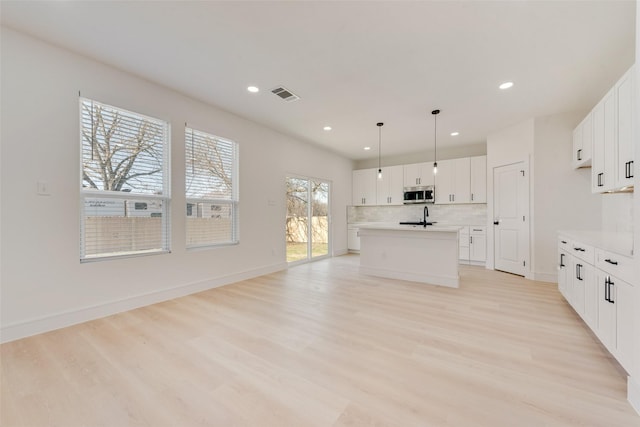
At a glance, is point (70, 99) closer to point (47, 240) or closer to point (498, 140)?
point (47, 240)

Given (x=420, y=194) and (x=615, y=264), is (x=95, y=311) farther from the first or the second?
(x=420, y=194)

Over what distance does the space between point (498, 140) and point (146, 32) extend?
225 inches

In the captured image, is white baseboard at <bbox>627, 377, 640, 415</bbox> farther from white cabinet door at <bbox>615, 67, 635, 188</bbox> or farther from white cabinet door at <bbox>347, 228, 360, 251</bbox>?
white cabinet door at <bbox>347, 228, 360, 251</bbox>

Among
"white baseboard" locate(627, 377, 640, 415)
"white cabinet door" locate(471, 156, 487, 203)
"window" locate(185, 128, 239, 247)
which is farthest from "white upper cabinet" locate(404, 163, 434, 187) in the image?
"white baseboard" locate(627, 377, 640, 415)

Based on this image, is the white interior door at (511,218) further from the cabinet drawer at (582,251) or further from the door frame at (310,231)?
the door frame at (310,231)

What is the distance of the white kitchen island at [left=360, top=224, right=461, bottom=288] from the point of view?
398 cm

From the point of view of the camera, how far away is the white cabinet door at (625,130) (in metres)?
A: 2.23

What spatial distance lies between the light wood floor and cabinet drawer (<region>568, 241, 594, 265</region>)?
69 cm

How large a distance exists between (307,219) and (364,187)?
7.50 feet

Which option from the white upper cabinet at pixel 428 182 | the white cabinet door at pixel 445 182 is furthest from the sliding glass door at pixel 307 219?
the white cabinet door at pixel 445 182

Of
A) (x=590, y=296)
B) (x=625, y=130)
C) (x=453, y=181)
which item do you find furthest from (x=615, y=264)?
(x=453, y=181)

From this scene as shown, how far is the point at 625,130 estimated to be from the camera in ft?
7.72

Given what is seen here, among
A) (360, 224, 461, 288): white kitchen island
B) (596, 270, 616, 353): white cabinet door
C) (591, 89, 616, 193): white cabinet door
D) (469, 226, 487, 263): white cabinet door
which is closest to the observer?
(596, 270, 616, 353): white cabinet door

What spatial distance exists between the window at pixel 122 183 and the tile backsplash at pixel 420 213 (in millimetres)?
5132
